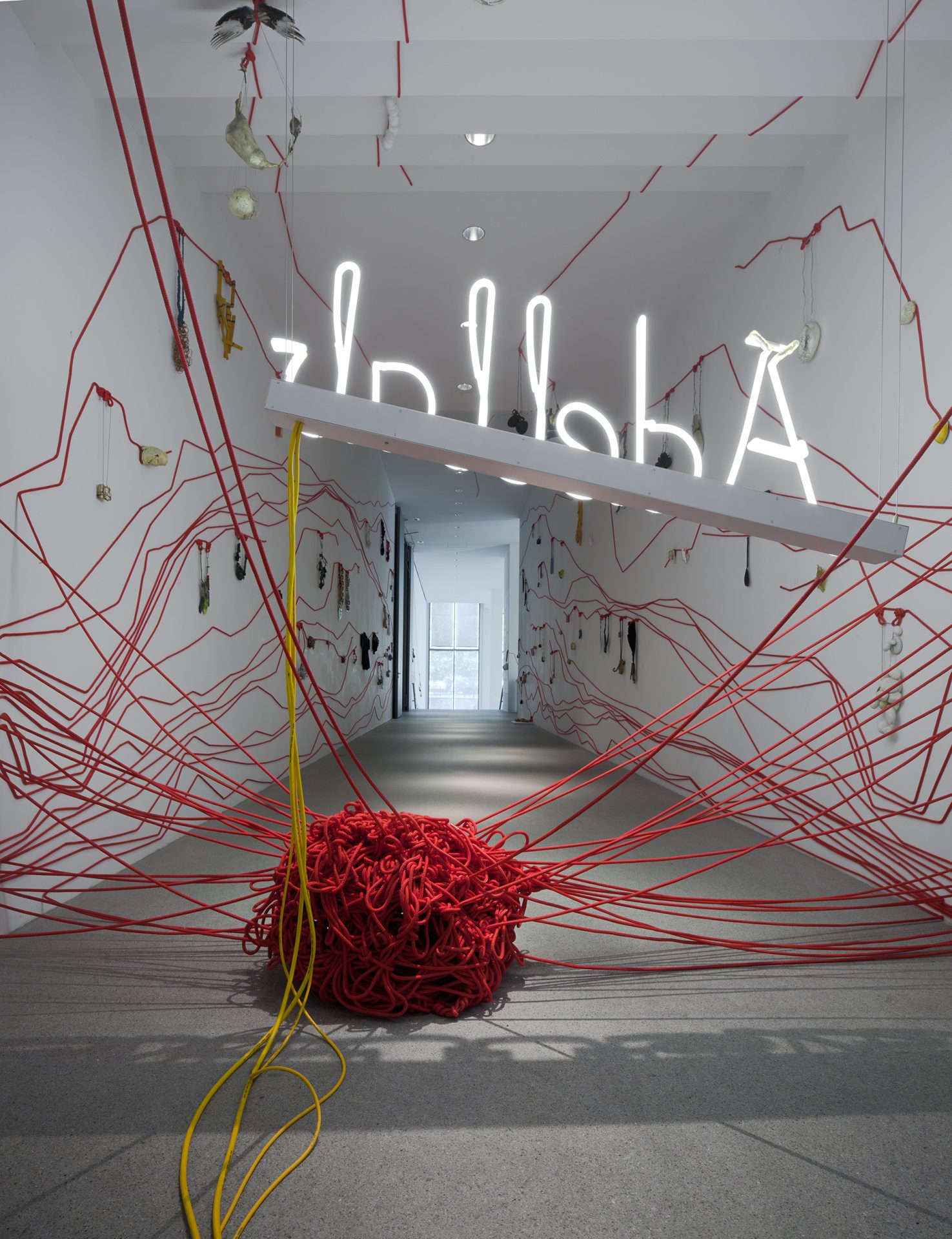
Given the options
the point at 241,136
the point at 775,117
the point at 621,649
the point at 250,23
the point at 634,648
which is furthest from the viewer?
the point at 621,649

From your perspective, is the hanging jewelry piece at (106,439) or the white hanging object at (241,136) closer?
the white hanging object at (241,136)

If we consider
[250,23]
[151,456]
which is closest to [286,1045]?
[151,456]

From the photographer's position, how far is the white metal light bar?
164 centimetres

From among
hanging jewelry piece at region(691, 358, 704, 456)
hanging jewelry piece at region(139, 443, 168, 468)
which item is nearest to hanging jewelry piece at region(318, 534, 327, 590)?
hanging jewelry piece at region(691, 358, 704, 456)

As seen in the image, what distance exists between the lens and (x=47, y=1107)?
1.29 m

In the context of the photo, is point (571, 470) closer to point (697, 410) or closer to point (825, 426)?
point (825, 426)

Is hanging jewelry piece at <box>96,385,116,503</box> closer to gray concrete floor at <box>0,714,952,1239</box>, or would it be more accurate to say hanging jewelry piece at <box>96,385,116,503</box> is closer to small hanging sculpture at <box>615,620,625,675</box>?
gray concrete floor at <box>0,714,952,1239</box>

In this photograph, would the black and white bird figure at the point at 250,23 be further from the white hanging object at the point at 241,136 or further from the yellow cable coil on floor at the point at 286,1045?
the yellow cable coil on floor at the point at 286,1045

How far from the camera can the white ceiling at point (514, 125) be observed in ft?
8.29

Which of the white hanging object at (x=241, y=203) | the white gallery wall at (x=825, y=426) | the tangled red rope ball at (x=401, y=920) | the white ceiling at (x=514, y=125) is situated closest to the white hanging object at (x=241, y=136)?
the white hanging object at (x=241, y=203)

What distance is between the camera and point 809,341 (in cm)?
323

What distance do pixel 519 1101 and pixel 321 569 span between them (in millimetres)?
5150

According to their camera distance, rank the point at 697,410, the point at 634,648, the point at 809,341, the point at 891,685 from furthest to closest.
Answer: the point at 634,648 < the point at 697,410 < the point at 809,341 < the point at 891,685

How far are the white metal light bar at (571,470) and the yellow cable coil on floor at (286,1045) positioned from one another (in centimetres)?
9
